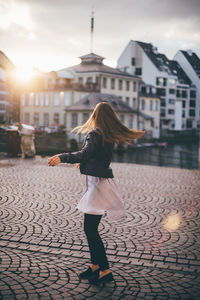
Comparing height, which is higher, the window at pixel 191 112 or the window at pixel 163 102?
the window at pixel 163 102

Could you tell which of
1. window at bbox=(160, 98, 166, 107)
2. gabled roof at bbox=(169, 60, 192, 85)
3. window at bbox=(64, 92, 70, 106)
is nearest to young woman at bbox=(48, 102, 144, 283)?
window at bbox=(64, 92, 70, 106)

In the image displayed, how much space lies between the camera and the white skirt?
4.02 meters

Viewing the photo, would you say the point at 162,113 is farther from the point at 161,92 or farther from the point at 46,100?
the point at 46,100

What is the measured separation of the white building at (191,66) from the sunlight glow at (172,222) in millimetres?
72951

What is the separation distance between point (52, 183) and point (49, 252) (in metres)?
5.50

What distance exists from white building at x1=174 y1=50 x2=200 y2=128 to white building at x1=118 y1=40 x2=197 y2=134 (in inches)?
38.5

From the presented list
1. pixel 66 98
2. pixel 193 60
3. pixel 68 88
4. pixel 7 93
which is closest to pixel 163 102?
pixel 193 60

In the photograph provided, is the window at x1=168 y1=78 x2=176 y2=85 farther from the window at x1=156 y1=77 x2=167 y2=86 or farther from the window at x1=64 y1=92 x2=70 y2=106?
the window at x1=64 y1=92 x2=70 y2=106

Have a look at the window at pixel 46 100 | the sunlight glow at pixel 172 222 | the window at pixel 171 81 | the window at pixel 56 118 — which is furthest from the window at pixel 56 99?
the sunlight glow at pixel 172 222

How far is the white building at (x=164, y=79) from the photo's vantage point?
67.6 metres

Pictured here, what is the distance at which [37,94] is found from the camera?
59219mm

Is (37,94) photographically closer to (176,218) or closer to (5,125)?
(5,125)

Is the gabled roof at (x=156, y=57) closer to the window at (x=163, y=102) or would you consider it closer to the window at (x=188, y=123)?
Result: the window at (x=163, y=102)

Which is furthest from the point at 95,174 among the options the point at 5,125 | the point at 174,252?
the point at 5,125
